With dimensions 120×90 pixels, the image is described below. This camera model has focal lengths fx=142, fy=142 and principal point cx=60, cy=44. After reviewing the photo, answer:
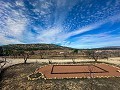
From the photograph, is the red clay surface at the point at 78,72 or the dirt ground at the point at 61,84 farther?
the red clay surface at the point at 78,72

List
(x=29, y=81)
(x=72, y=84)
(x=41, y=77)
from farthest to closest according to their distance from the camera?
(x=41, y=77)
(x=29, y=81)
(x=72, y=84)

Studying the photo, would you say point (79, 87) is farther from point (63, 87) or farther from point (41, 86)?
point (41, 86)

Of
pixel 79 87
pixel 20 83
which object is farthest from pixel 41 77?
pixel 79 87

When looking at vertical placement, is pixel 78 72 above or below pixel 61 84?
above

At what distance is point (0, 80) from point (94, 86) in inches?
742

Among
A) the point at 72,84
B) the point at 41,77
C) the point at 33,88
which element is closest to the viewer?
the point at 33,88

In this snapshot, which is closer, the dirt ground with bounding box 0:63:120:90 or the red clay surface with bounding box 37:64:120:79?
the dirt ground with bounding box 0:63:120:90

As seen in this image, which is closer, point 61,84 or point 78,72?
point 61,84

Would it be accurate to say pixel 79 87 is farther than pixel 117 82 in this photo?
No

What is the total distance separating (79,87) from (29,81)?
32.8 ft

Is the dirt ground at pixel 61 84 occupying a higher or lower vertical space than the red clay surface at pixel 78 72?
lower

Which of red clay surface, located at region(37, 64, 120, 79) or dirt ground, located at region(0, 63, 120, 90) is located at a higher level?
red clay surface, located at region(37, 64, 120, 79)

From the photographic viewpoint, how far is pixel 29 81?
91.9 ft

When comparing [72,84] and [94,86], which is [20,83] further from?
[94,86]
